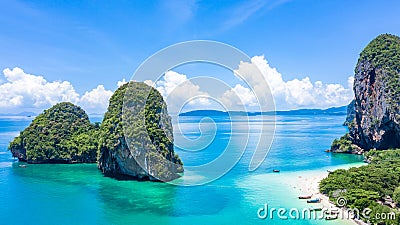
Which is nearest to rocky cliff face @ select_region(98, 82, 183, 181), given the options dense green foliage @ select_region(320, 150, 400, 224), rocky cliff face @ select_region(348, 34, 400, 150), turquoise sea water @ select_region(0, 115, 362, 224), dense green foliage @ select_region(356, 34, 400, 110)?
turquoise sea water @ select_region(0, 115, 362, 224)

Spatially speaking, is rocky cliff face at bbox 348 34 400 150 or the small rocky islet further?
rocky cliff face at bbox 348 34 400 150

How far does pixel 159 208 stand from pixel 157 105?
36.6ft

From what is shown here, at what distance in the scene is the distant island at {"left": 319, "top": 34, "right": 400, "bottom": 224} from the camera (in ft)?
66.5

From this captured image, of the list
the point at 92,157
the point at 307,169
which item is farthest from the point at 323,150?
the point at 92,157

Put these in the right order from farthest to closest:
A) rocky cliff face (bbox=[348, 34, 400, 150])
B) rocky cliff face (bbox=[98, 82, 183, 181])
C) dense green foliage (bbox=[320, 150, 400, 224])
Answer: rocky cliff face (bbox=[348, 34, 400, 150]), rocky cliff face (bbox=[98, 82, 183, 181]), dense green foliage (bbox=[320, 150, 400, 224])

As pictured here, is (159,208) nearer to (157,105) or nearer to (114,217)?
(114,217)

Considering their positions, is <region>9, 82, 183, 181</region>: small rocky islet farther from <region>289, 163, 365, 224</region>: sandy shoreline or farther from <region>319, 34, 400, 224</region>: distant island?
<region>319, 34, 400, 224</region>: distant island

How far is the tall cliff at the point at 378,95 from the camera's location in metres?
35.3

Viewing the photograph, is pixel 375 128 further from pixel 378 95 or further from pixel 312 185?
pixel 312 185

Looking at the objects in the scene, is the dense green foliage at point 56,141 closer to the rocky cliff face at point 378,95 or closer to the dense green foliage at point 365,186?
the dense green foliage at point 365,186

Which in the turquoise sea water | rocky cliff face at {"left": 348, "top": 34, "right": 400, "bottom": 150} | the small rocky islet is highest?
rocky cliff face at {"left": 348, "top": 34, "right": 400, "bottom": 150}

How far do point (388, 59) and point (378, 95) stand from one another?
456 cm

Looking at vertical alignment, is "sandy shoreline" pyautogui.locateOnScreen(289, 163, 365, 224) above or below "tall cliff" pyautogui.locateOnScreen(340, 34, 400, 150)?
below

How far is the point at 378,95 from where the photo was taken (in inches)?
1480
